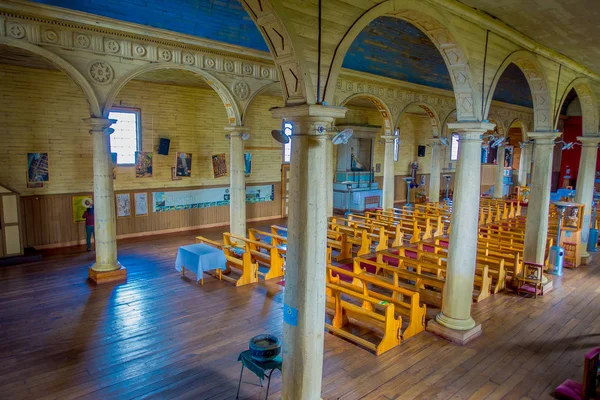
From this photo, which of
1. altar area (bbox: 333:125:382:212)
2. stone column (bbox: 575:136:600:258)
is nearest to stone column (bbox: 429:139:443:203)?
altar area (bbox: 333:125:382:212)

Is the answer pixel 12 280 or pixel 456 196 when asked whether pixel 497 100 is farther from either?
pixel 12 280

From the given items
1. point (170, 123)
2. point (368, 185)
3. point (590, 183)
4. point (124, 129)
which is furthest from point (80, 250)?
point (590, 183)

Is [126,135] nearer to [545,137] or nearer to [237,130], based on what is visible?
[237,130]

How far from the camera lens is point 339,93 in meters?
13.5

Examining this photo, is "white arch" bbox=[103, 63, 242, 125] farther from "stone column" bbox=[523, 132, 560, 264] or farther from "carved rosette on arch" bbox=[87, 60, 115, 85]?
"stone column" bbox=[523, 132, 560, 264]

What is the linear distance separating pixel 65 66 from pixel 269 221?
9976 millimetres

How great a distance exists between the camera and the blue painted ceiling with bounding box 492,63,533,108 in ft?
50.6

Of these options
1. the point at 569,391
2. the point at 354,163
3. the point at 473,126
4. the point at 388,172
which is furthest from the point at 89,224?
the point at 354,163

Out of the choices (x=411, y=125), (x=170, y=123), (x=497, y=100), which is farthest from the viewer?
(x=411, y=125)

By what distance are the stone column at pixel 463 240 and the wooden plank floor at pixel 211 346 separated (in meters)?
0.32

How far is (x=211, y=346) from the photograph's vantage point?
646 centimetres

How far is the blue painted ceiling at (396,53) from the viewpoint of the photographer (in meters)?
11.0

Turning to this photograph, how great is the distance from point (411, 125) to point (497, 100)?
4.84 metres

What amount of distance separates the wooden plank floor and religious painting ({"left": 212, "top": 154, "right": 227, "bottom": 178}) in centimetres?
672
